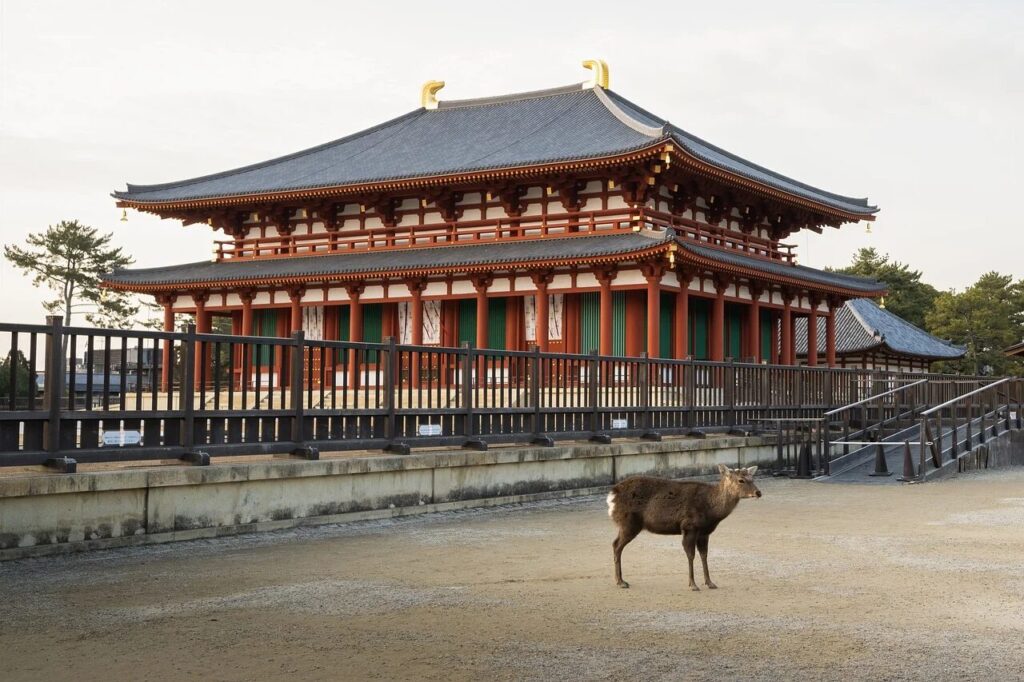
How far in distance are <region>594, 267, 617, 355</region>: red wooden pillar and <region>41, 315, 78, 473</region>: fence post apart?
66.1ft

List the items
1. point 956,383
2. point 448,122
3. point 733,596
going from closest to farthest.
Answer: point 733,596 → point 956,383 → point 448,122

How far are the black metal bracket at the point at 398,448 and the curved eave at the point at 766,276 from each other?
14.8m

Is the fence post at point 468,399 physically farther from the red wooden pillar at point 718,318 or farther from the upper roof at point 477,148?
the red wooden pillar at point 718,318

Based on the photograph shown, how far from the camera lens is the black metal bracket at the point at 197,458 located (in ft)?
36.0

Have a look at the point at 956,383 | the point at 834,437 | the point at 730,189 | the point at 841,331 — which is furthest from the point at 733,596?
the point at 841,331

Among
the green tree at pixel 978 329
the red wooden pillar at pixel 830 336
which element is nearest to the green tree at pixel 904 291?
the green tree at pixel 978 329

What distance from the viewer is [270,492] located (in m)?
11.6

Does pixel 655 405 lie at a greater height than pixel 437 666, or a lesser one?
greater

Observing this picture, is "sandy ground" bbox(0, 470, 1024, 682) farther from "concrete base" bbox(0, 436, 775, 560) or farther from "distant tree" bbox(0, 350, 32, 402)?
"distant tree" bbox(0, 350, 32, 402)

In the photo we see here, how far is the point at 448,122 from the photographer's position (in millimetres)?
39469

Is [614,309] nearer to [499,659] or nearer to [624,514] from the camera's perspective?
[624,514]

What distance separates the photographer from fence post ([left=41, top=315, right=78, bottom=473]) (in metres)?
9.81

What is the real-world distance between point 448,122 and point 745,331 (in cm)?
1314

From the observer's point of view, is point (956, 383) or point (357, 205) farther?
point (357, 205)
